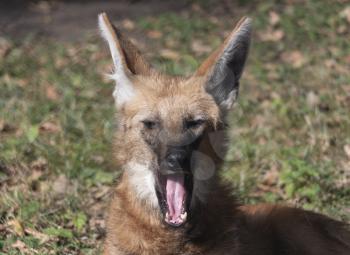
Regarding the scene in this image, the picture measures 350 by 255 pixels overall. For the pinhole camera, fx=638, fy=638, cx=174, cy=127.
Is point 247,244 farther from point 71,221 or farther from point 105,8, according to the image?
point 105,8

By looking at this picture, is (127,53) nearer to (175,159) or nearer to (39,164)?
(175,159)

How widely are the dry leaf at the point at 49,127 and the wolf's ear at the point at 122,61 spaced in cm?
233

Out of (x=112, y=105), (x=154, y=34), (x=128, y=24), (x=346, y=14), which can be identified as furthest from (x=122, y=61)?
(x=346, y=14)

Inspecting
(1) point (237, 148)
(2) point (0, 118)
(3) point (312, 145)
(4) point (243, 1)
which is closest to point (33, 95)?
(2) point (0, 118)

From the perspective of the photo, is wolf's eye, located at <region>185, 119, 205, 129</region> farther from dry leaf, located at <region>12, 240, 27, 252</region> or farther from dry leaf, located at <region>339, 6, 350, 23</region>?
dry leaf, located at <region>339, 6, 350, 23</region>

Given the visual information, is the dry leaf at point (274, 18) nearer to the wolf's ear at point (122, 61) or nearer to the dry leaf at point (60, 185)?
the dry leaf at point (60, 185)

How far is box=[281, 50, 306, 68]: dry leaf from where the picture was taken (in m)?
8.05

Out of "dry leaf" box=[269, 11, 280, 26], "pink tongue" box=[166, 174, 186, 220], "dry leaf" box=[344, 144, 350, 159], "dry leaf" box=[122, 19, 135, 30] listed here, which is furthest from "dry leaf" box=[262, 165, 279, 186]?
"dry leaf" box=[122, 19, 135, 30]

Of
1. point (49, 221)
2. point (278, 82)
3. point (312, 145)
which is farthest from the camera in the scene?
point (278, 82)

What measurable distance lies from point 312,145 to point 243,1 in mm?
5346

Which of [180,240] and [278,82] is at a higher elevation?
[180,240]

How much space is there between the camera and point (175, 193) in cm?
360

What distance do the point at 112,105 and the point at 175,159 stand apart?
3545 millimetres

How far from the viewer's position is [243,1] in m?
10.7
